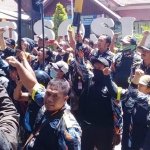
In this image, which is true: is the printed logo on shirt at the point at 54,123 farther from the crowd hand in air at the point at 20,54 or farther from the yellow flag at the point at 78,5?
the yellow flag at the point at 78,5

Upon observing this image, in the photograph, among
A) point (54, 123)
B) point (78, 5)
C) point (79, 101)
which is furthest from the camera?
point (79, 101)

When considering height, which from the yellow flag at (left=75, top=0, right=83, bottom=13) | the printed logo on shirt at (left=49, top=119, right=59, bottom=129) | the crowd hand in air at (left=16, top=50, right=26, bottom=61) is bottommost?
the printed logo on shirt at (left=49, top=119, right=59, bottom=129)

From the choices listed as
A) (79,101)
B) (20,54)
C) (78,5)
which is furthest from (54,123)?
(79,101)

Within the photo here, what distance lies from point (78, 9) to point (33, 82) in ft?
3.10

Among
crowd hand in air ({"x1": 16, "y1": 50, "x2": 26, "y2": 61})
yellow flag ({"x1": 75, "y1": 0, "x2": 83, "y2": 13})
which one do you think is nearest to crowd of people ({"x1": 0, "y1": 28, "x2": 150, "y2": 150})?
crowd hand in air ({"x1": 16, "y1": 50, "x2": 26, "y2": 61})

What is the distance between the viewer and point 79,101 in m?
4.89

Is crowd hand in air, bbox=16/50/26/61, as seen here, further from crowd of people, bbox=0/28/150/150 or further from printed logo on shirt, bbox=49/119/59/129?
printed logo on shirt, bbox=49/119/59/129

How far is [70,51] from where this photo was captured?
265 inches

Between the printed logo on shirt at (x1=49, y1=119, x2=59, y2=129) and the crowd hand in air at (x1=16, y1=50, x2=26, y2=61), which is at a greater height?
the crowd hand in air at (x1=16, y1=50, x2=26, y2=61)

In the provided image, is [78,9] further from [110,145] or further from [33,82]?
[110,145]

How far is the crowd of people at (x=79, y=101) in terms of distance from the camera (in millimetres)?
2842

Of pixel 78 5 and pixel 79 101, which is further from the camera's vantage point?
pixel 79 101

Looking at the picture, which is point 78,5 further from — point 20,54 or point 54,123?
point 54,123

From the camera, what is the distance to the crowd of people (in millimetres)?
2842
